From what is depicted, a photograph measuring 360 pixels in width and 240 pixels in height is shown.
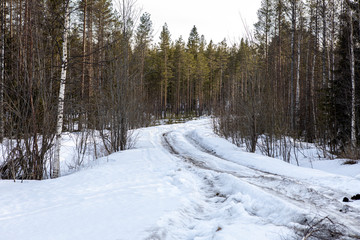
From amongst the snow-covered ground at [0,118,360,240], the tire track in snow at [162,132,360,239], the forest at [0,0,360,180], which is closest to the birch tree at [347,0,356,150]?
the forest at [0,0,360,180]

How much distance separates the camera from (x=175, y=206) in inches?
154

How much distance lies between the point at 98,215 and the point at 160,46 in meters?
40.7

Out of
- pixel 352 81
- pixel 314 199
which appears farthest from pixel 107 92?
pixel 352 81

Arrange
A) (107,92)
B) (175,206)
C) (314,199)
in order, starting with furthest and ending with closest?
(107,92), (314,199), (175,206)

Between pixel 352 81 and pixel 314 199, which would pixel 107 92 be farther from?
pixel 352 81

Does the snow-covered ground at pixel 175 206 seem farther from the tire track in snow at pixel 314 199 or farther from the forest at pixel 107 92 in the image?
the forest at pixel 107 92

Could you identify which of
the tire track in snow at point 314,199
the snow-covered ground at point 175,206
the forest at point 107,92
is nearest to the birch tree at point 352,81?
the forest at point 107,92

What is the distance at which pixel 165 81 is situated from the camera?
40719 mm

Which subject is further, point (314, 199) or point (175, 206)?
point (314, 199)

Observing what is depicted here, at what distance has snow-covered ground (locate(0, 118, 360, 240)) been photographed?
3.00 metres

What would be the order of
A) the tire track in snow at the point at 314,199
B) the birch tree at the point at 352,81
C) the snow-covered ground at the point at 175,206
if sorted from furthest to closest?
the birch tree at the point at 352,81 → the tire track in snow at the point at 314,199 → the snow-covered ground at the point at 175,206

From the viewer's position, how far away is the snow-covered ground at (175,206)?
3004 mm

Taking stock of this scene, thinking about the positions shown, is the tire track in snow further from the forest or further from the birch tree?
the birch tree

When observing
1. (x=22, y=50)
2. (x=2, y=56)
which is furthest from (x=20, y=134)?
(x=2, y=56)
